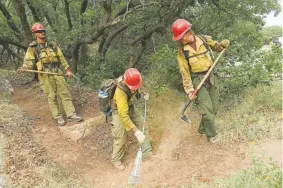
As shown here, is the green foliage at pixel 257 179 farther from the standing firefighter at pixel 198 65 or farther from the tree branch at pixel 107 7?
the tree branch at pixel 107 7

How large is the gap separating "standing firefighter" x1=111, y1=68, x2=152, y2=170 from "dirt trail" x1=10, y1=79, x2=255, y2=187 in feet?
0.77

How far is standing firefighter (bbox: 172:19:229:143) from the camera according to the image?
547cm

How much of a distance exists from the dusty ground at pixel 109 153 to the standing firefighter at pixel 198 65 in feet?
1.89

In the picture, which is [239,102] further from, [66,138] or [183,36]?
[66,138]

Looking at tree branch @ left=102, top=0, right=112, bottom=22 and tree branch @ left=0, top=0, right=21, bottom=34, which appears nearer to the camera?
tree branch @ left=102, top=0, right=112, bottom=22

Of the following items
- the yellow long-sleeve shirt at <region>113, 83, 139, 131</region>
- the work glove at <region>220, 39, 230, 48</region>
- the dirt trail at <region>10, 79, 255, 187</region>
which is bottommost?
the dirt trail at <region>10, 79, 255, 187</region>

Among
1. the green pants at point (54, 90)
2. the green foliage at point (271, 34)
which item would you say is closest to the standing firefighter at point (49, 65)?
the green pants at point (54, 90)

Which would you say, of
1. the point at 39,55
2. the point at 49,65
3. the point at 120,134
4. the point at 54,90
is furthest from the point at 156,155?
the point at 39,55

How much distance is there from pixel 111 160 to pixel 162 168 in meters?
1.11

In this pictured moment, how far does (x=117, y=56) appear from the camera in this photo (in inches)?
387

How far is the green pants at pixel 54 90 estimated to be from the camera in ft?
24.3

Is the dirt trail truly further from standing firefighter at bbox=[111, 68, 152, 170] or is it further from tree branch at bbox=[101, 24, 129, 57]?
tree branch at bbox=[101, 24, 129, 57]

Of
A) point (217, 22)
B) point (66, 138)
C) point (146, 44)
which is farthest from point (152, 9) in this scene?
point (66, 138)

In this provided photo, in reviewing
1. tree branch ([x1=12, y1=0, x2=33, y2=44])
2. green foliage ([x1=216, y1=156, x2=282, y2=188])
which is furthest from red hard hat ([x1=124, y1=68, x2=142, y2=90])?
tree branch ([x1=12, y1=0, x2=33, y2=44])
